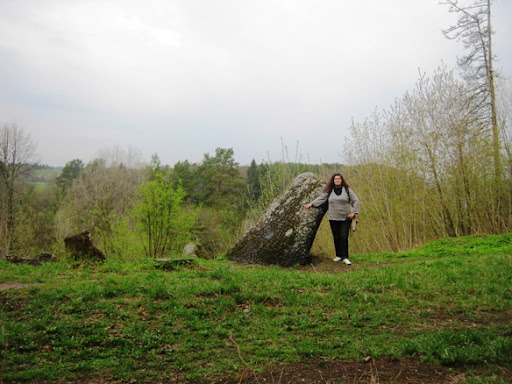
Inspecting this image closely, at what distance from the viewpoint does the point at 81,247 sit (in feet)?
27.5

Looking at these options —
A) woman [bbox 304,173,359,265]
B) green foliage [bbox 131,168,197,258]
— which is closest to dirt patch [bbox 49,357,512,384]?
woman [bbox 304,173,359,265]

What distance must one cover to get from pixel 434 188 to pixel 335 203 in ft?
17.2

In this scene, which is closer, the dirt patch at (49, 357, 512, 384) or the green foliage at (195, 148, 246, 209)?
the dirt patch at (49, 357, 512, 384)

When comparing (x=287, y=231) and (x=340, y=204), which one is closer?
(x=340, y=204)

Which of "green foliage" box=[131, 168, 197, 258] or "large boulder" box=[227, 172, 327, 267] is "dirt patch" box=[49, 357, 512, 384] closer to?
"large boulder" box=[227, 172, 327, 267]

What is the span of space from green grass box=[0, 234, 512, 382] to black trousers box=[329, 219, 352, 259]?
7.05 ft

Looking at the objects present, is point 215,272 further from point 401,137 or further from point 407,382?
point 401,137

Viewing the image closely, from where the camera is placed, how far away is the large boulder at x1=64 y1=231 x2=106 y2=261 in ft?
27.2

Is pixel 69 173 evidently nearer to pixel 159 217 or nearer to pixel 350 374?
pixel 159 217

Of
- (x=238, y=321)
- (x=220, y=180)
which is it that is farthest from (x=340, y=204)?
(x=220, y=180)

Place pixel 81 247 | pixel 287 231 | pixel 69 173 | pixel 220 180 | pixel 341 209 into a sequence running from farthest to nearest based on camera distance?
pixel 69 173, pixel 220 180, pixel 287 231, pixel 341 209, pixel 81 247

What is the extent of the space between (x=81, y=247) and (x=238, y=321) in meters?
5.25

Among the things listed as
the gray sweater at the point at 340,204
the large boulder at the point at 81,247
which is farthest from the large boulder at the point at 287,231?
the large boulder at the point at 81,247

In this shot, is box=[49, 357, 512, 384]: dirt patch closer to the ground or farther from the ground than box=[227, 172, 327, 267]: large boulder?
closer to the ground
